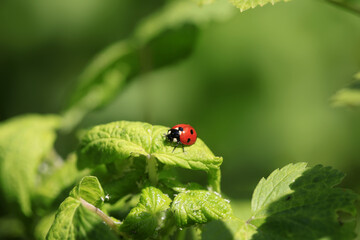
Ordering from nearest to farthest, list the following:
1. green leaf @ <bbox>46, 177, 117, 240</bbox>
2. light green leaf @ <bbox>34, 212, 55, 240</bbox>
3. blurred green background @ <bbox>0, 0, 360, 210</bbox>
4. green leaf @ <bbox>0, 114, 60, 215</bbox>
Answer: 1. green leaf @ <bbox>46, 177, 117, 240</bbox>
2. light green leaf @ <bbox>34, 212, 55, 240</bbox>
3. green leaf @ <bbox>0, 114, 60, 215</bbox>
4. blurred green background @ <bbox>0, 0, 360, 210</bbox>

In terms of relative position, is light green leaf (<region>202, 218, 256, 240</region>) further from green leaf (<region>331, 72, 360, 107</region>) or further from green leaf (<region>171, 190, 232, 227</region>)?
green leaf (<region>331, 72, 360, 107</region>)

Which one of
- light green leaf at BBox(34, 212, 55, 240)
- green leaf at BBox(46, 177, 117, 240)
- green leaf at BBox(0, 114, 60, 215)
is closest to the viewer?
green leaf at BBox(46, 177, 117, 240)

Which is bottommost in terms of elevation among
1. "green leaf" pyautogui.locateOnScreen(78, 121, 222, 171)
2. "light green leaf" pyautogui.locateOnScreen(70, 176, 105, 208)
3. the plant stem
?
"light green leaf" pyautogui.locateOnScreen(70, 176, 105, 208)

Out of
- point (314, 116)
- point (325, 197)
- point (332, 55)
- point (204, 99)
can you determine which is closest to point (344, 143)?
point (314, 116)

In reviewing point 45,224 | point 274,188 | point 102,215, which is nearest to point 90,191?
point 102,215

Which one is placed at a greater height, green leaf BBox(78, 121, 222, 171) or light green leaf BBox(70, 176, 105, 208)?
green leaf BBox(78, 121, 222, 171)

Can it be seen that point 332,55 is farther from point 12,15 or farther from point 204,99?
point 12,15

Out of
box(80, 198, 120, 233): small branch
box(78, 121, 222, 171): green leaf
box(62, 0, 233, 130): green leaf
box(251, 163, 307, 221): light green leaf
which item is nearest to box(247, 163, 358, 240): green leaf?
box(251, 163, 307, 221): light green leaf

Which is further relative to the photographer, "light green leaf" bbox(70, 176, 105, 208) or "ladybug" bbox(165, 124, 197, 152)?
"ladybug" bbox(165, 124, 197, 152)
